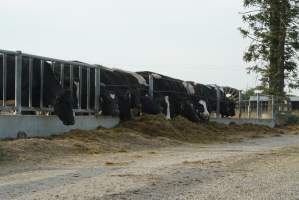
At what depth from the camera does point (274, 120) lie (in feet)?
112

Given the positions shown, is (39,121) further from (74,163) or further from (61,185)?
(61,185)

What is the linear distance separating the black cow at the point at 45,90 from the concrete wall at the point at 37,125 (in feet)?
1.01

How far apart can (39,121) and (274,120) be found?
20.6m

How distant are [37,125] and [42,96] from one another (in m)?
1.12

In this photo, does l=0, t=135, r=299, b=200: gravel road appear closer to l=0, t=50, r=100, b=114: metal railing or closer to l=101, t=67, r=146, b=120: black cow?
l=0, t=50, r=100, b=114: metal railing

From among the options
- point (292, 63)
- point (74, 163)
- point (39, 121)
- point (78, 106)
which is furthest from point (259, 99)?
point (74, 163)

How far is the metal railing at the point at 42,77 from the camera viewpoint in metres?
15.5

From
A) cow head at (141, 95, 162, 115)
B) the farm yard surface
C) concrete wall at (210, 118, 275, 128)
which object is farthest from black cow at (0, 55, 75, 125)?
concrete wall at (210, 118, 275, 128)

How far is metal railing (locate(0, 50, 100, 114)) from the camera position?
1546 cm

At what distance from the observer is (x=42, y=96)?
1659 centimetres

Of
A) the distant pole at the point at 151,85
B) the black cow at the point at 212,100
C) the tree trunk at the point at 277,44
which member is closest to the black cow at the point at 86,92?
the distant pole at the point at 151,85

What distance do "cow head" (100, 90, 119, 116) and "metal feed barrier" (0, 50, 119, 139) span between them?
199mm

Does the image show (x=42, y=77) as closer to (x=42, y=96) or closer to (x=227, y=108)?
(x=42, y=96)

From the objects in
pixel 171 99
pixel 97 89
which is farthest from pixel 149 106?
pixel 97 89
